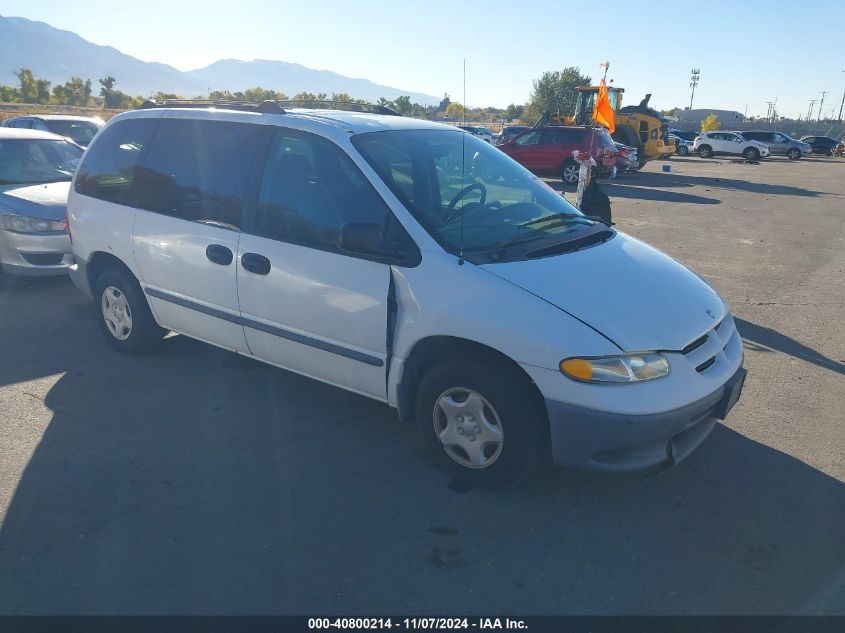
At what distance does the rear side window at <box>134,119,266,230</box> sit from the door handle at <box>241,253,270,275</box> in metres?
0.24

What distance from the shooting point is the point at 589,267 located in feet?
11.2

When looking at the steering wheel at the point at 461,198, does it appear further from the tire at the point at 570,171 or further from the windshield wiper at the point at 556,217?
the tire at the point at 570,171

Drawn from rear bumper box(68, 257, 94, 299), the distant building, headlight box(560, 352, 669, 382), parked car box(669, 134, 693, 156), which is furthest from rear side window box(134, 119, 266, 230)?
the distant building

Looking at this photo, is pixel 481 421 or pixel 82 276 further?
pixel 82 276

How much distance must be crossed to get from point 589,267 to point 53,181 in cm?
698

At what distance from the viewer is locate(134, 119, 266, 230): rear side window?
4109 mm

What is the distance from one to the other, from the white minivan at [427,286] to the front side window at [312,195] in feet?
0.04

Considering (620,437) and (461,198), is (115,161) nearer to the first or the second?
(461,198)

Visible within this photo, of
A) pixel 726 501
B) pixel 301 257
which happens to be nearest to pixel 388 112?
pixel 301 257

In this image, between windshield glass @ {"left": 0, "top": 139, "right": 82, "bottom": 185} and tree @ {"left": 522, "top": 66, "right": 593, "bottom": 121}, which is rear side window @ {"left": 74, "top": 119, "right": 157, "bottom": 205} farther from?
tree @ {"left": 522, "top": 66, "right": 593, "bottom": 121}

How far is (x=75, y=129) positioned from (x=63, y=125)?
22 centimetres

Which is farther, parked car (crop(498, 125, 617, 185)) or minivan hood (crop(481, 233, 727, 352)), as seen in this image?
parked car (crop(498, 125, 617, 185))

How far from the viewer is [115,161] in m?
4.95

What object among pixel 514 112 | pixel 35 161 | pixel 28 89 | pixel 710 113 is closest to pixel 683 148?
pixel 35 161
